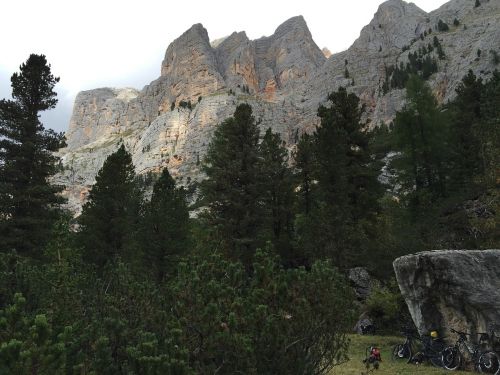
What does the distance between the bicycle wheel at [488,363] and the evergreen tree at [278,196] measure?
18.4 metres

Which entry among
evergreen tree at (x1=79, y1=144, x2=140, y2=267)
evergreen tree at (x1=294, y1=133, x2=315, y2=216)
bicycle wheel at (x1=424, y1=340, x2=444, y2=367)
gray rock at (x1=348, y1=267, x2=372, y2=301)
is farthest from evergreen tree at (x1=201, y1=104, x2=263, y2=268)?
bicycle wheel at (x1=424, y1=340, x2=444, y2=367)

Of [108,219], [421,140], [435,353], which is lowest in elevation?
[435,353]

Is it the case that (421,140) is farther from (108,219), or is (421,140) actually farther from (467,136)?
(108,219)

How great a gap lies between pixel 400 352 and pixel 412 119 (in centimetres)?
2177

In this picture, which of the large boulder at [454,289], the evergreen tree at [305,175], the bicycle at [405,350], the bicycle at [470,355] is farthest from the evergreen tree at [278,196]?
the bicycle at [470,355]

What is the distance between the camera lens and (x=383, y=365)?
1418 centimetres

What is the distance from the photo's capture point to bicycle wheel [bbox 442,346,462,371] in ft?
42.0

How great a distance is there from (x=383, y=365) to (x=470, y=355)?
2.79 m

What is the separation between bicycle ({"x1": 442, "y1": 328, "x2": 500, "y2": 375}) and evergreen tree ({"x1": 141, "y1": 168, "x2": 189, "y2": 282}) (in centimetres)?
1975

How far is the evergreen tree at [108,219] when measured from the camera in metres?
32.0

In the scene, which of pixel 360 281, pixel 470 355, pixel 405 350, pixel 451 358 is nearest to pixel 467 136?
pixel 360 281

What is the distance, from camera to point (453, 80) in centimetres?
12012

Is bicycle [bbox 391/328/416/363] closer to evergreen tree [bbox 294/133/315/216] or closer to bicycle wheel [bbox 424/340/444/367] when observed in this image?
bicycle wheel [bbox 424/340/444/367]

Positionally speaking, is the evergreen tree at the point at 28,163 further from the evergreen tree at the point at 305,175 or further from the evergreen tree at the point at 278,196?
the evergreen tree at the point at 305,175
